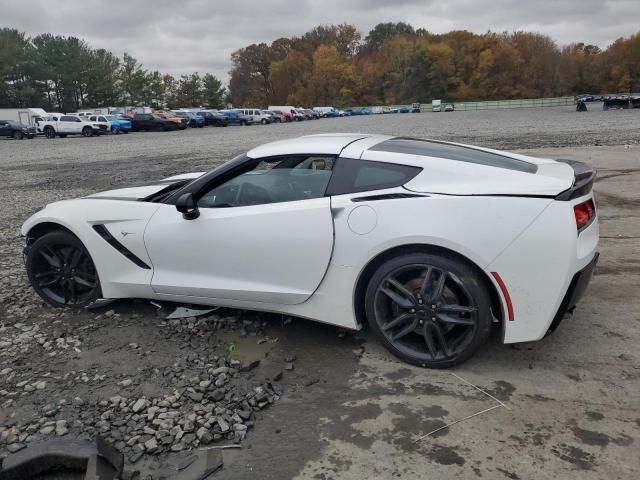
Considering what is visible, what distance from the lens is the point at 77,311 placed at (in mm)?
4344

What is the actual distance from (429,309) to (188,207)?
5.79 ft

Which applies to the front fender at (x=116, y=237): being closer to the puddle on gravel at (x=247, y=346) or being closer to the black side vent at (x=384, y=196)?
the puddle on gravel at (x=247, y=346)

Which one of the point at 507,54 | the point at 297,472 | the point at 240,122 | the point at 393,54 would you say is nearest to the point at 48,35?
the point at 240,122

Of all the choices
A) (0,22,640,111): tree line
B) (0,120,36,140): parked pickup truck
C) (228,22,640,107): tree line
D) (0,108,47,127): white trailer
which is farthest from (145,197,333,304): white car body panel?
(228,22,640,107): tree line

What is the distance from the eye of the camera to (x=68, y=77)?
259 ft

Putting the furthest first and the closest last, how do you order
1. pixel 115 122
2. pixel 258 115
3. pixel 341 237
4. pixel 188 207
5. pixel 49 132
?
pixel 258 115, pixel 115 122, pixel 49 132, pixel 188 207, pixel 341 237

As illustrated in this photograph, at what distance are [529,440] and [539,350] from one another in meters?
1.04

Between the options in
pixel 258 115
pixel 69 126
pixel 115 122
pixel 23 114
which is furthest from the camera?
pixel 258 115

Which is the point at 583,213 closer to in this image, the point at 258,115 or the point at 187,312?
the point at 187,312

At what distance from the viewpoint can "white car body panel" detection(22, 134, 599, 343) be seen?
3.01 meters

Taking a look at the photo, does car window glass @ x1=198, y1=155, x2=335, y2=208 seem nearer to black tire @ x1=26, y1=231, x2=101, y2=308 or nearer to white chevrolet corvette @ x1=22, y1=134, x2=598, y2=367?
white chevrolet corvette @ x1=22, y1=134, x2=598, y2=367

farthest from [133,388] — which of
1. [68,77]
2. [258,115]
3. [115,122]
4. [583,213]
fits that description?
[68,77]

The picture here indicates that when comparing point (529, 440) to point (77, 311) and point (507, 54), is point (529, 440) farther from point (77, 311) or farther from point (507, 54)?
point (507, 54)

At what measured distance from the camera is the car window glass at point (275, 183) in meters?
3.56
